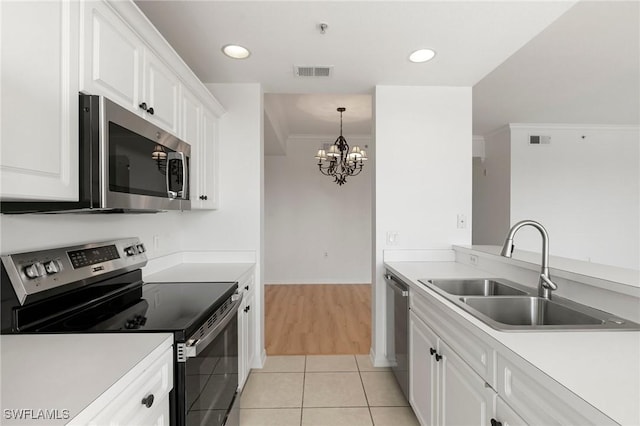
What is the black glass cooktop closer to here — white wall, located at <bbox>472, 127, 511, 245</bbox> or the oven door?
the oven door

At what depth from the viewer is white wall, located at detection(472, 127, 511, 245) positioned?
517 centimetres

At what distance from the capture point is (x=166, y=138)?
159 centimetres

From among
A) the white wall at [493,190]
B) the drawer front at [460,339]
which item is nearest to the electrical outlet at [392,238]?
the drawer front at [460,339]

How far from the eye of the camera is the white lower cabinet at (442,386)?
1.21 metres

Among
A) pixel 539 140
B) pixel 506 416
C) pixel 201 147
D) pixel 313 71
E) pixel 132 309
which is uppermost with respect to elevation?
Result: pixel 539 140

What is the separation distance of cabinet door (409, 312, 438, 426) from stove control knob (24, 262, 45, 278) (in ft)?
5.75

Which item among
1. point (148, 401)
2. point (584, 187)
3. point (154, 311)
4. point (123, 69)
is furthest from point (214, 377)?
point (584, 187)

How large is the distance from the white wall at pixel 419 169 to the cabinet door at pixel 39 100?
83.9 inches

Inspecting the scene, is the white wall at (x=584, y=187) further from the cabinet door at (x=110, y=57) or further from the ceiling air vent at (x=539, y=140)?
the cabinet door at (x=110, y=57)

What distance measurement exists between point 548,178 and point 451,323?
4879 millimetres

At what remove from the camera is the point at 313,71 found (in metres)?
2.39

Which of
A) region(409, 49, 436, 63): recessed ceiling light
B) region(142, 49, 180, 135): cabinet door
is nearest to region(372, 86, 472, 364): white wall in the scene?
region(409, 49, 436, 63): recessed ceiling light

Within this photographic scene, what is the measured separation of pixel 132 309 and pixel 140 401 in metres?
0.61

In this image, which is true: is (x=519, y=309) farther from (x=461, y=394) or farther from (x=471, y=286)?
(x=461, y=394)
